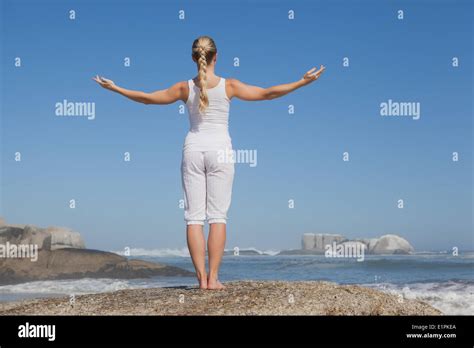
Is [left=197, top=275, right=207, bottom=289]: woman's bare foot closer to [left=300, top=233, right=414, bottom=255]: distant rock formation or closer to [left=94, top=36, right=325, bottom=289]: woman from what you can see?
[left=94, top=36, right=325, bottom=289]: woman

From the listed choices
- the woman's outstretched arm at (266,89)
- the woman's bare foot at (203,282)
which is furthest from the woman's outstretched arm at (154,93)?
the woman's bare foot at (203,282)

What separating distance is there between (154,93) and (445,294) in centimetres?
1322

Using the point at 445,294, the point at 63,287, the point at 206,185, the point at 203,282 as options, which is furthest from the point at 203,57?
the point at 63,287

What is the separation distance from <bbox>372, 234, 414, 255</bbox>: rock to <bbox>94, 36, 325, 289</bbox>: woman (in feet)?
74.2

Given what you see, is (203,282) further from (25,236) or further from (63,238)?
(25,236)

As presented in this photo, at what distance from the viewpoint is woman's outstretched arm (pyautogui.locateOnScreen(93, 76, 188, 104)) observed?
737 centimetres

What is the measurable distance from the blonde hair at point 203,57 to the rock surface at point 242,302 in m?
2.42

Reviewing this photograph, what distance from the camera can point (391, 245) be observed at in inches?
1144

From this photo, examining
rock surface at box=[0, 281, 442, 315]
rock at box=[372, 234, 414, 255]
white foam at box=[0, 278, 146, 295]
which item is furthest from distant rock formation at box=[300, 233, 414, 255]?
rock surface at box=[0, 281, 442, 315]

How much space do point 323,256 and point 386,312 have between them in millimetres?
21117

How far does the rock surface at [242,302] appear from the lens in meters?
6.64
